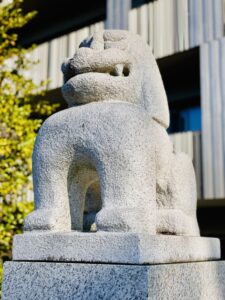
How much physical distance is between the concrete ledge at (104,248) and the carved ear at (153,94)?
645 millimetres

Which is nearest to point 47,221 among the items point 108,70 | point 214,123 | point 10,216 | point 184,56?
point 108,70

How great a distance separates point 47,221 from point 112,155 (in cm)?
43

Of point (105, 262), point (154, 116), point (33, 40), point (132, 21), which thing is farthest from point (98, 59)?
point (33, 40)

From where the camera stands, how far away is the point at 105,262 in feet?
A: 5.32


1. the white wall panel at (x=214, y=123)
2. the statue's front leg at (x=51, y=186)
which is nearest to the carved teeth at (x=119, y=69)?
the statue's front leg at (x=51, y=186)

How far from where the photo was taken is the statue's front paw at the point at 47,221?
1817mm

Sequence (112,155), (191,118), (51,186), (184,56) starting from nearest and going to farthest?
(112,155), (51,186), (184,56), (191,118)

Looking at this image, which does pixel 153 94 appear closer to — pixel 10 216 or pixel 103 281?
pixel 103 281

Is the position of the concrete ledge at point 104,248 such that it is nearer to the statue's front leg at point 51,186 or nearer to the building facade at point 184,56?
the statue's front leg at point 51,186

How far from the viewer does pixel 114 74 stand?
203cm

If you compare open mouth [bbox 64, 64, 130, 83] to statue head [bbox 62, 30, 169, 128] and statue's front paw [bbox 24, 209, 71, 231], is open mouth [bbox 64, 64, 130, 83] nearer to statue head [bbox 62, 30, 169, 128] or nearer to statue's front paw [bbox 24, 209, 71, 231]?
statue head [bbox 62, 30, 169, 128]

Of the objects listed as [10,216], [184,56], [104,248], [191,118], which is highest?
[184,56]

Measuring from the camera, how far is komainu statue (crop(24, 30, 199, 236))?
1.75 metres

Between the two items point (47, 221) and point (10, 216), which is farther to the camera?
point (10, 216)
